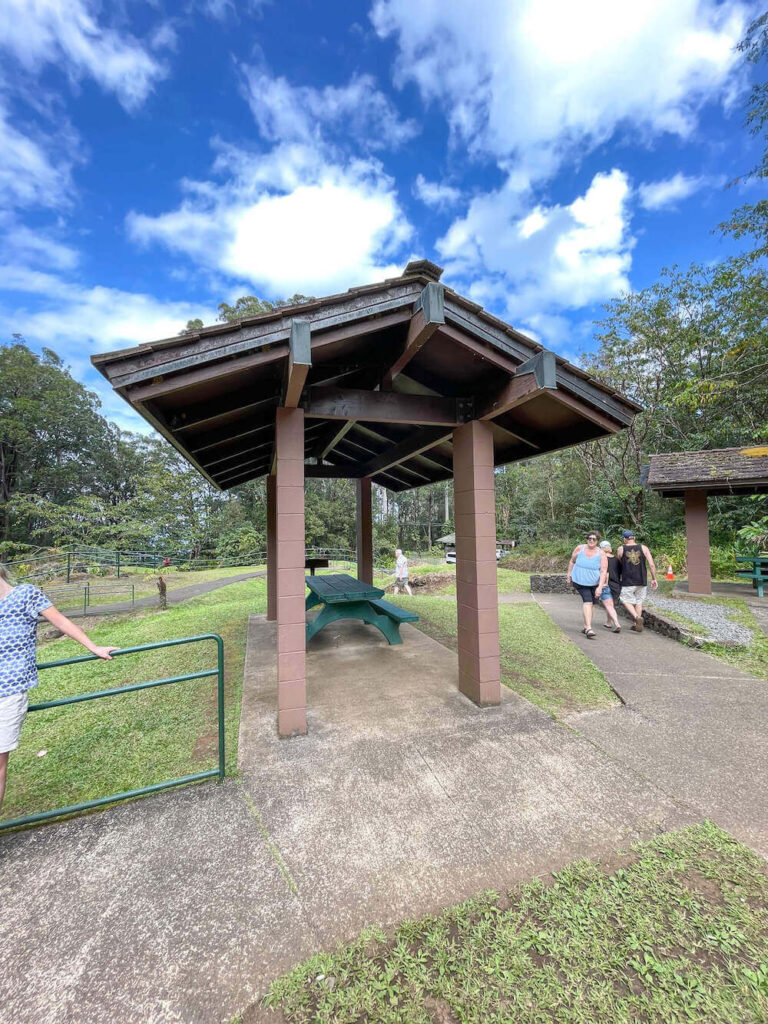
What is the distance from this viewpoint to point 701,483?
850 centimetres

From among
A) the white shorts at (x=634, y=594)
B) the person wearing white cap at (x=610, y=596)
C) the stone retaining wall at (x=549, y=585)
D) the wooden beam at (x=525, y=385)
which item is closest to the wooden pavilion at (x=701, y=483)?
the stone retaining wall at (x=549, y=585)

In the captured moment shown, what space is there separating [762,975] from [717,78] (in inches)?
691

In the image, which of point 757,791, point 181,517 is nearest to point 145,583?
point 181,517

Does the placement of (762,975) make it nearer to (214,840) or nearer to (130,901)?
(214,840)

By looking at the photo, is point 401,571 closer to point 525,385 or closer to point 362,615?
point 362,615

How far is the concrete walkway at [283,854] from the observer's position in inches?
59.6

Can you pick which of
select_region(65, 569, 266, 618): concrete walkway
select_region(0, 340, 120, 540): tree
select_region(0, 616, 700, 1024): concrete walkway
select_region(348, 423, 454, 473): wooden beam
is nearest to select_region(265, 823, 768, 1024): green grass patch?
select_region(0, 616, 700, 1024): concrete walkway

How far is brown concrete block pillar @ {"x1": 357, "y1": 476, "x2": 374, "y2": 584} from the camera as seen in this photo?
7.88 metres

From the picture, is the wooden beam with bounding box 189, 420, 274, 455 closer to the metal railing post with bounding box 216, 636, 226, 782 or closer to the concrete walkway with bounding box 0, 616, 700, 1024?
the metal railing post with bounding box 216, 636, 226, 782

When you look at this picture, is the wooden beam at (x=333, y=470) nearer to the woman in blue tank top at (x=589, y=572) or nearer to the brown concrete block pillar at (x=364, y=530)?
the brown concrete block pillar at (x=364, y=530)

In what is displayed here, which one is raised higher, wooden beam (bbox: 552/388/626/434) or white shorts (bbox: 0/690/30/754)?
wooden beam (bbox: 552/388/626/434)

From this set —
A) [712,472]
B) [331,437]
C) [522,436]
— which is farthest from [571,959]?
[712,472]

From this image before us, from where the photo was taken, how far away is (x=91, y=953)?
62.5 inches

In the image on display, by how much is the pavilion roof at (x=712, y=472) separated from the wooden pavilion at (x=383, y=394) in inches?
248
